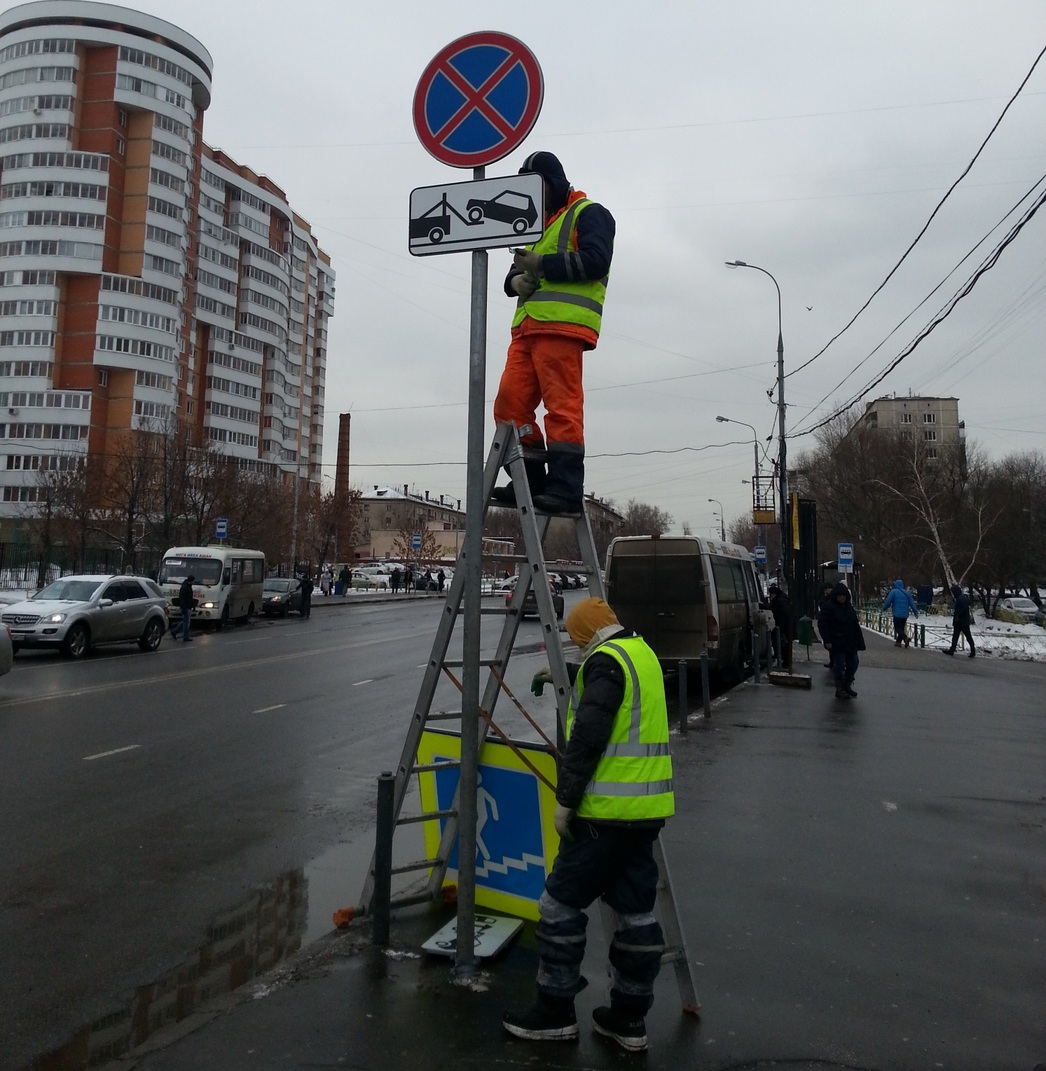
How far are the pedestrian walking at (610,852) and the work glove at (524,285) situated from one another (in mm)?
1715

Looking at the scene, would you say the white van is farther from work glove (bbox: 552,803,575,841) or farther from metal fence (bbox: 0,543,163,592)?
metal fence (bbox: 0,543,163,592)

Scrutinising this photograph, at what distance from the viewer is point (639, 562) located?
15.8m

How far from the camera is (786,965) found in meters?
4.33

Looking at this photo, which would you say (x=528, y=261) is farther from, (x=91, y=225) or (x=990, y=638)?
(x=91, y=225)

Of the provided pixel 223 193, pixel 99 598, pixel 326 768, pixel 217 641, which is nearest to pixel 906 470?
pixel 217 641

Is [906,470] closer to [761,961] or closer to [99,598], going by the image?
[99,598]

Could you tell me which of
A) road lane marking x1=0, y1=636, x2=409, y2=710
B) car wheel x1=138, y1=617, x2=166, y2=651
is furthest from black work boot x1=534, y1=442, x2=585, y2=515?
car wheel x1=138, y1=617, x2=166, y2=651

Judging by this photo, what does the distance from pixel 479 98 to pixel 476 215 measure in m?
0.54

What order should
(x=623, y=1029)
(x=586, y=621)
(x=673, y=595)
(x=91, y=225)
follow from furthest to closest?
(x=91, y=225) → (x=673, y=595) → (x=586, y=621) → (x=623, y=1029)

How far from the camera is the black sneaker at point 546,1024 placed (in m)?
3.49

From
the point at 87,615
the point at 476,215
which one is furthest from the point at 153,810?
the point at 87,615

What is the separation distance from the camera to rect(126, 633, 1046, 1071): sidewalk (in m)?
3.46

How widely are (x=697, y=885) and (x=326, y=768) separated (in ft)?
15.3

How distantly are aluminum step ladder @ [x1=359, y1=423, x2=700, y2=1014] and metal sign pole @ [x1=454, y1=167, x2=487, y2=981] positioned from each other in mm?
109
